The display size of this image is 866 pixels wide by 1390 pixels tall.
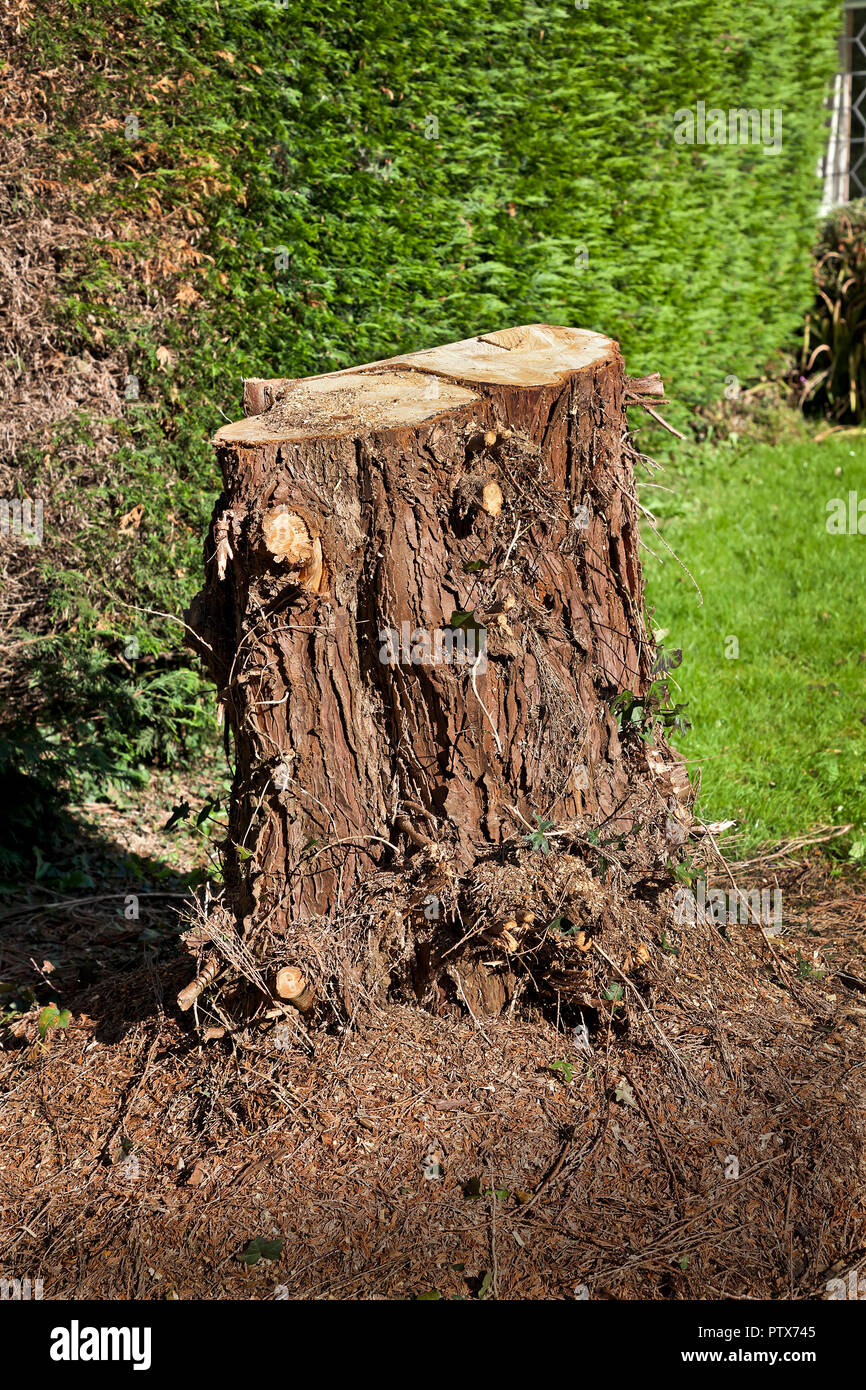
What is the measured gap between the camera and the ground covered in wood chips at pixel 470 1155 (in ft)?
7.88

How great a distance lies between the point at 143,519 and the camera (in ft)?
16.4

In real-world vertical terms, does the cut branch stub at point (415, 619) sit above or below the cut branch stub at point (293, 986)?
above

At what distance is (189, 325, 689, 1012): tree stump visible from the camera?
8.79 feet

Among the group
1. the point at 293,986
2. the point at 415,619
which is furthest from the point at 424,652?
the point at 293,986

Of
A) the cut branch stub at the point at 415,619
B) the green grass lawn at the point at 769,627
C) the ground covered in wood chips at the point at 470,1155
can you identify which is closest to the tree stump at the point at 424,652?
the cut branch stub at the point at 415,619

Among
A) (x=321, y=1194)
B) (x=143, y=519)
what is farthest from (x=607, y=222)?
(x=321, y=1194)

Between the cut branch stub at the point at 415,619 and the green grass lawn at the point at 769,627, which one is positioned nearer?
the cut branch stub at the point at 415,619

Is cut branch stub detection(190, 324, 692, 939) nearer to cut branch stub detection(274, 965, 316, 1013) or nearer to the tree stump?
the tree stump

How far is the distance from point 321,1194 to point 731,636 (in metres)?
4.16

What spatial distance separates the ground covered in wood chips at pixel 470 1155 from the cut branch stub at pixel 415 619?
1.39 ft

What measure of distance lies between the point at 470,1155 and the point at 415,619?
1230 millimetres

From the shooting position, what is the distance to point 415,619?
2.70 meters

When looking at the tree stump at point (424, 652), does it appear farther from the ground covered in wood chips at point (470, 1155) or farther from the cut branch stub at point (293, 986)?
the ground covered in wood chips at point (470, 1155)

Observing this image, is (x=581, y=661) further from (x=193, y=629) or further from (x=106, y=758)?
(x=106, y=758)
